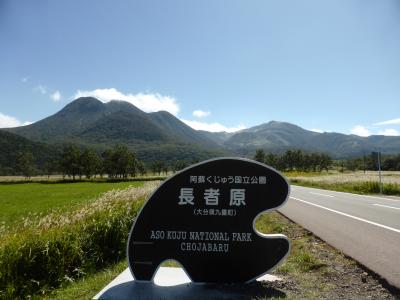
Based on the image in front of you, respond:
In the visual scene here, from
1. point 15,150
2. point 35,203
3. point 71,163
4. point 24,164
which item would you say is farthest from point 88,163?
point 15,150

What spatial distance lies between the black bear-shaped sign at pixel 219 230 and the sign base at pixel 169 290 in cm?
18

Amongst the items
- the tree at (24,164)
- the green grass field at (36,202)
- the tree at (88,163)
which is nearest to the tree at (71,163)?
the tree at (88,163)

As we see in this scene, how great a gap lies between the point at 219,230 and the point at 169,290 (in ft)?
3.86

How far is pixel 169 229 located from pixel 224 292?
129 cm

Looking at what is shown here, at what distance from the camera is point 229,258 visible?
237 inches

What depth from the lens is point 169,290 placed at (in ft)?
18.7

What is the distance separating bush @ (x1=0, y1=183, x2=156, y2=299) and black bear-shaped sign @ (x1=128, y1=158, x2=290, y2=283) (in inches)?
60.7

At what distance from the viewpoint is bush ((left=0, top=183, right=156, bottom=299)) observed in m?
A: 6.04

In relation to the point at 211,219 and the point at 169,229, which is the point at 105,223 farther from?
the point at 211,219

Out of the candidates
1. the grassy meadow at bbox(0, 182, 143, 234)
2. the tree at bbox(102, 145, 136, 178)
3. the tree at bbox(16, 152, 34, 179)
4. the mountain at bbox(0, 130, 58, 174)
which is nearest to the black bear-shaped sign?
the grassy meadow at bbox(0, 182, 143, 234)

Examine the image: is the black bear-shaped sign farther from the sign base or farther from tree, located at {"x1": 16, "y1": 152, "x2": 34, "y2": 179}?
tree, located at {"x1": 16, "y1": 152, "x2": 34, "y2": 179}

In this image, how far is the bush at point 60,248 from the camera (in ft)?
19.8

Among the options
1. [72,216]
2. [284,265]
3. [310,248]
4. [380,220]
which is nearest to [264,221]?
[380,220]

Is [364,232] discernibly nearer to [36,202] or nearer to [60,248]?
[60,248]
